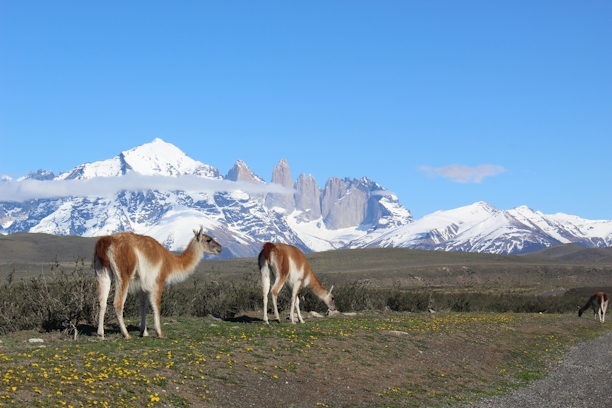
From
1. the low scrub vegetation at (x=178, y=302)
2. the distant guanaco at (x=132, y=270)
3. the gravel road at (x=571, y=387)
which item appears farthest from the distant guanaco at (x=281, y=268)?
the gravel road at (x=571, y=387)

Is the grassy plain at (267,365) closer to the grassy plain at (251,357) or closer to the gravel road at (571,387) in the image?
the grassy plain at (251,357)

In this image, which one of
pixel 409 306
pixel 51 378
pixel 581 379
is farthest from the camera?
pixel 409 306

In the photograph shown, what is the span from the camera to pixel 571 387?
1650cm

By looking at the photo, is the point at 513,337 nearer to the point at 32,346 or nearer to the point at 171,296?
the point at 171,296

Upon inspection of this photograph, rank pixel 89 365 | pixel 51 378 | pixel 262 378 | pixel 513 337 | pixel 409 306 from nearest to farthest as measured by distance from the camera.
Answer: pixel 51 378, pixel 89 365, pixel 262 378, pixel 513 337, pixel 409 306

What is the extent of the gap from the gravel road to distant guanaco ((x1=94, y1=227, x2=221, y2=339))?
25.8 feet

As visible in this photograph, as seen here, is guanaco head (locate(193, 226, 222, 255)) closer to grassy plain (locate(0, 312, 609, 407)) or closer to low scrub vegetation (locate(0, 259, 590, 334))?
grassy plain (locate(0, 312, 609, 407))

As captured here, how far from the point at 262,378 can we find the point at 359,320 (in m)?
10.2

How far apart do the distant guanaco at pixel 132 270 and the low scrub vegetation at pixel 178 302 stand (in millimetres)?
1468

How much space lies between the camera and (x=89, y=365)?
12.5 meters

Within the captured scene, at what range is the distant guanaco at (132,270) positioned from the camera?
16.1 metres

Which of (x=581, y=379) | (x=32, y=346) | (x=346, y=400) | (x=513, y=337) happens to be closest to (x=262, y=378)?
(x=346, y=400)

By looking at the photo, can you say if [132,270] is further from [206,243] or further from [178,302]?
[178,302]

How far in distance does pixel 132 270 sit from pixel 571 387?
10.4 metres
